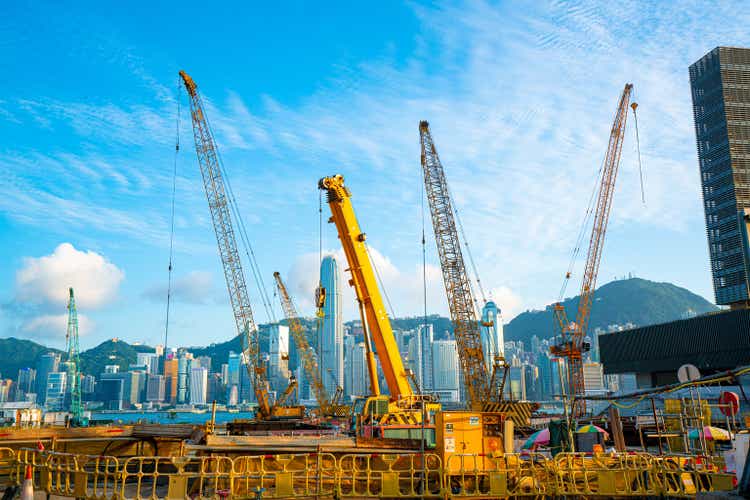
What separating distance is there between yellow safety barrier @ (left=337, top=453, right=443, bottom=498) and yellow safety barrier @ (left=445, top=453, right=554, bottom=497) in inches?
21.4

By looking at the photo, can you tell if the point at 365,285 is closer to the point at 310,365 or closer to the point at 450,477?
the point at 450,477

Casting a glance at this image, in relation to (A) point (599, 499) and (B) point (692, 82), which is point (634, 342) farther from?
(A) point (599, 499)

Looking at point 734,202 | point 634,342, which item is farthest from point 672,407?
point 734,202

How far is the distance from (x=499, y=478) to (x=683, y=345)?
3076 inches

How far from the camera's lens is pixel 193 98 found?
6575 centimetres

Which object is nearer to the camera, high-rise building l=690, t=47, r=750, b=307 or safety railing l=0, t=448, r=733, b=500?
safety railing l=0, t=448, r=733, b=500

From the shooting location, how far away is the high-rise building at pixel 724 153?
117688 mm

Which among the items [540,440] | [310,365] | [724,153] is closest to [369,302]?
[540,440]

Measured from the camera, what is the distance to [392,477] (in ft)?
51.6

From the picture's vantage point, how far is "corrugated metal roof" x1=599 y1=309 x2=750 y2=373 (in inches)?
2958

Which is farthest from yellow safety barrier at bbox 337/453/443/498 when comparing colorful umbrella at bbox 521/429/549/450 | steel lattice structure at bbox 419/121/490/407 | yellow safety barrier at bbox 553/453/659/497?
steel lattice structure at bbox 419/121/490/407

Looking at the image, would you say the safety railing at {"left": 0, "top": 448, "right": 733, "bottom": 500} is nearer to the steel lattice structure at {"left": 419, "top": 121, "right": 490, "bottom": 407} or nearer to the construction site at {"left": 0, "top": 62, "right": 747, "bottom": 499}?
the construction site at {"left": 0, "top": 62, "right": 747, "bottom": 499}

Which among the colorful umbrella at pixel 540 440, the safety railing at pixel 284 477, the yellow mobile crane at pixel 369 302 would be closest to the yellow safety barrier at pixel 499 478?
the safety railing at pixel 284 477

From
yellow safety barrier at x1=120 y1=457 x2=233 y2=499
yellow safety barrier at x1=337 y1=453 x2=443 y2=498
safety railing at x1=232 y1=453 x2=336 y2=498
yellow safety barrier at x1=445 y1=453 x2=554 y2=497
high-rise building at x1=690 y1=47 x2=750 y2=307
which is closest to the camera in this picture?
yellow safety barrier at x1=120 y1=457 x2=233 y2=499
